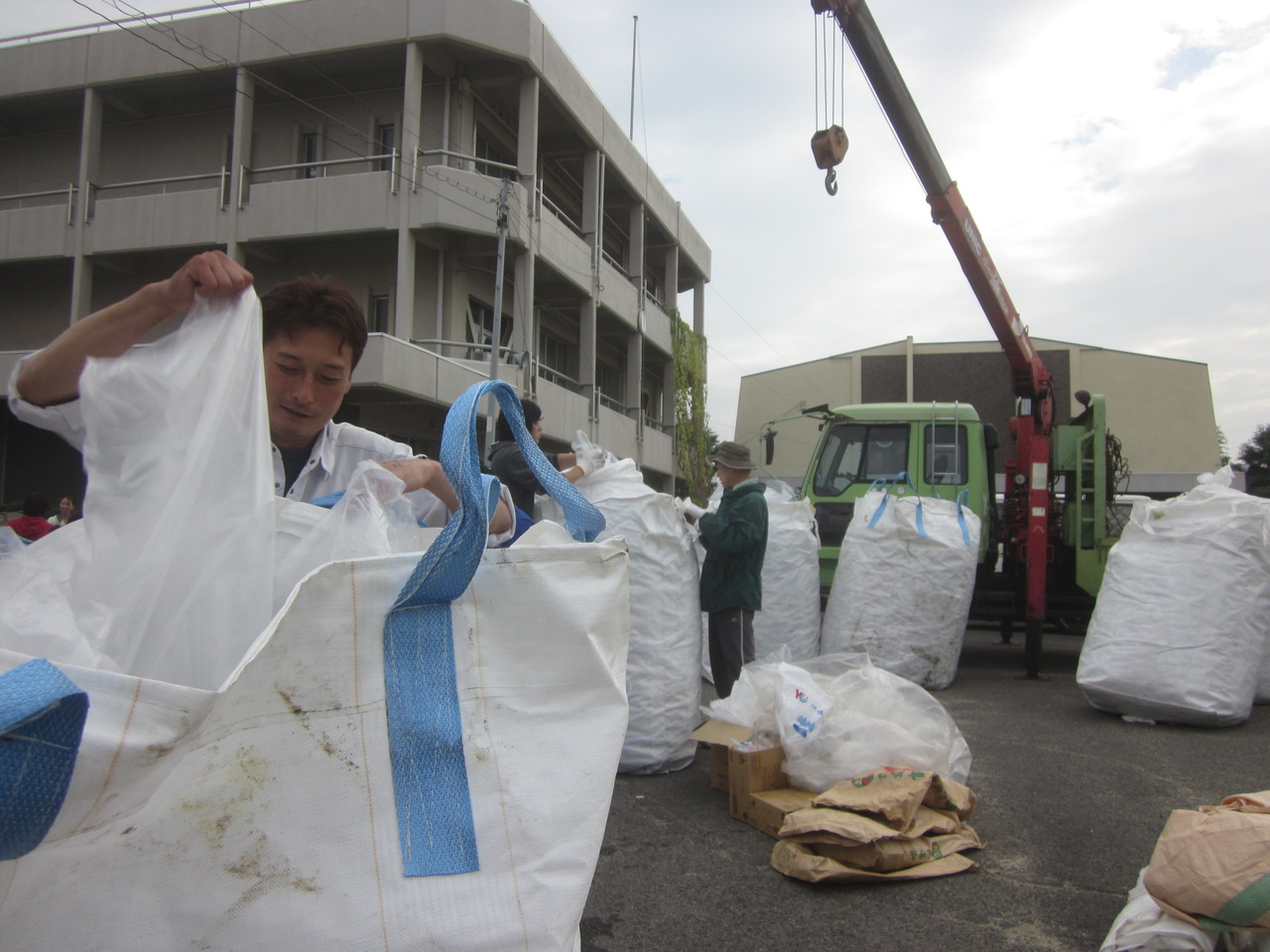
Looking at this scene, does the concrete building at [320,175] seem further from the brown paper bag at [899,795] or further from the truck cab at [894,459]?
the brown paper bag at [899,795]

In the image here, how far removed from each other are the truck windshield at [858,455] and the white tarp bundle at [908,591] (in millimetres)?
1506

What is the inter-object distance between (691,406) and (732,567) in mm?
17474

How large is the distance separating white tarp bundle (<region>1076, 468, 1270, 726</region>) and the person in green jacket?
189 cm

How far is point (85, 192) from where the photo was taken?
1343 centimetres

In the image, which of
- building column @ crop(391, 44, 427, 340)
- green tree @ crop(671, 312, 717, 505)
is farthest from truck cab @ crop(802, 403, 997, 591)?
green tree @ crop(671, 312, 717, 505)

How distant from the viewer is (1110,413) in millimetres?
24234

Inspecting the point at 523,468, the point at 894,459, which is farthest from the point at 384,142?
the point at 523,468

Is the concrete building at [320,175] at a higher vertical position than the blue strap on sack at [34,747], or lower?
higher

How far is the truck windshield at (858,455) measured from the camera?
7.19 meters

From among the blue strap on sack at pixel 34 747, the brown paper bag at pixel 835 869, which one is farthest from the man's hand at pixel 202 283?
the brown paper bag at pixel 835 869

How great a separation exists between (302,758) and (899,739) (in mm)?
2758

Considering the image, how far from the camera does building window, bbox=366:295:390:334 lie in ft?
42.2

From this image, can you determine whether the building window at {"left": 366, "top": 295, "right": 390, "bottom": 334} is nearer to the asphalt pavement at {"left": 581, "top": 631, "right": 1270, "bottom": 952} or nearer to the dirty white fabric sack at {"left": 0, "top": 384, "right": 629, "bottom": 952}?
the asphalt pavement at {"left": 581, "top": 631, "right": 1270, "bottom": 952}

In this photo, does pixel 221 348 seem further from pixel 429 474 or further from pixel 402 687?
pixel 402 687
